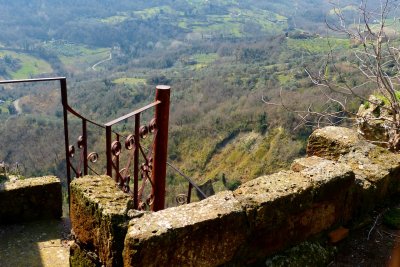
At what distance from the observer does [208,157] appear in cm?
5303

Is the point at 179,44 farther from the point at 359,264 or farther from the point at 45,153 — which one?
the point at 359,264

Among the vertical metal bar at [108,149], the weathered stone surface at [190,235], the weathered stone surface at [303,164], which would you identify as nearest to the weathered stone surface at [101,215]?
the weathered stone surface at [190,235]

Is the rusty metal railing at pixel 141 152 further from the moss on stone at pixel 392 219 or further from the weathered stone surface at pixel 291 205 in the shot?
the moss on stone at pixel 392 219

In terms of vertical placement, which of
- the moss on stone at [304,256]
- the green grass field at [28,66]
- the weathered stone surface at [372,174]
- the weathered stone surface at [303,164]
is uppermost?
the weathered stone surface at [303,164]

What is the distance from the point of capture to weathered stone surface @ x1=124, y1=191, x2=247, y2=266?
2.54 meters

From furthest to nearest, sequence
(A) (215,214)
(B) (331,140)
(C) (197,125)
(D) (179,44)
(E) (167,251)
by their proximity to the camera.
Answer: (D) (179,44), (C) (197,125), (B) (331,140), (A) (215,214), (E) (167,251)

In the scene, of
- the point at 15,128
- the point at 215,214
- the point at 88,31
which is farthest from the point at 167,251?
the point at 88,31

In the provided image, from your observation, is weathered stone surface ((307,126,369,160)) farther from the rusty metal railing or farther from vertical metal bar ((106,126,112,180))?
vertical metal bar ((106,126,112,180))

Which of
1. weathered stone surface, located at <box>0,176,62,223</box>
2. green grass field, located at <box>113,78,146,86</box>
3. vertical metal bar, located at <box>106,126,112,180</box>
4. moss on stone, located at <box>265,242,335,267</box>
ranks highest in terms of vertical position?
vertical metal bar, located at <box>106,126,112,180</box>

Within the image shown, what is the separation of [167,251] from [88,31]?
622 ft

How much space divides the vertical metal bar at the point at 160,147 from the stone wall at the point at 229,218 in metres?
1.05

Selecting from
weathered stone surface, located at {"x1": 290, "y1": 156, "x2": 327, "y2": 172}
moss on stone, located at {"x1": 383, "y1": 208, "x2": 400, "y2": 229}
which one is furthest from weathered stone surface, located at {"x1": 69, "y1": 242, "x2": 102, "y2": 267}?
moss on stone, located at {"x1": 383, "y1": 208, "x2": 400, "y2": 229}

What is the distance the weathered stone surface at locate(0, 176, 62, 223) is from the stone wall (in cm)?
166

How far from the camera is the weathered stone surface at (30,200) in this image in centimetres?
453
